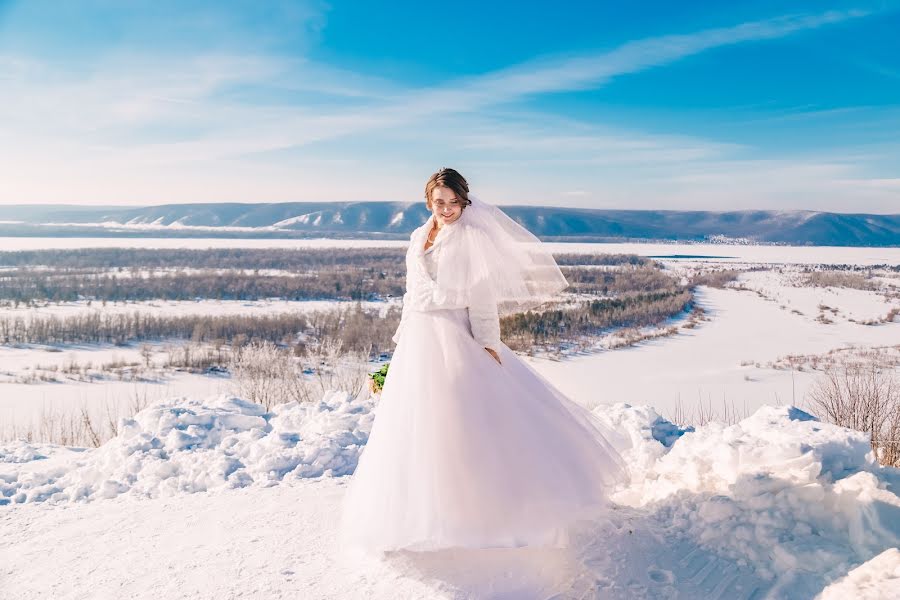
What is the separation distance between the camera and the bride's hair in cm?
338

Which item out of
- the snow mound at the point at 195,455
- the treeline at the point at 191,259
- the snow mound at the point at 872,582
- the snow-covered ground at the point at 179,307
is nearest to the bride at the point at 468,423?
the snow mound at the point at 872,582

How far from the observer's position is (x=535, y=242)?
3607 mm

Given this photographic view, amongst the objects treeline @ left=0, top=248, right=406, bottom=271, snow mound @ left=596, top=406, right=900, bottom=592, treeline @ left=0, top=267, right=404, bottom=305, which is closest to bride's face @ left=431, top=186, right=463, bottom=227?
snow mound @ left=596, top=406, right=900, bottom=592

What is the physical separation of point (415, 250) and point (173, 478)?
276 centimetres

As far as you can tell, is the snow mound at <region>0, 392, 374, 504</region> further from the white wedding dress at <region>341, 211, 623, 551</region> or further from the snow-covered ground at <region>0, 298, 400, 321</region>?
the snow-covered ground at <region>0, 298, 400, 321</region>

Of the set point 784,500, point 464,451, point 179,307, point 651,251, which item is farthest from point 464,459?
point 651,251

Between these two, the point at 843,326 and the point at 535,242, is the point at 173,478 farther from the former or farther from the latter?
the point at 843,326

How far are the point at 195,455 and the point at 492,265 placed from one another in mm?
3180

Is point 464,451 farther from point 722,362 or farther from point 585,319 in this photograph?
point 585,319

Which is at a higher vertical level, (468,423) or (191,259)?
(468,423)

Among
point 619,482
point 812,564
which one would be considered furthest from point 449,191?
point 812,564

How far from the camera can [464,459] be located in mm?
3139

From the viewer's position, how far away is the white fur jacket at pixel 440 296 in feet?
11.0

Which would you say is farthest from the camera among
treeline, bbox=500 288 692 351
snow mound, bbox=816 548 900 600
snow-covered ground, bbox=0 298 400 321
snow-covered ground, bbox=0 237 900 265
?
snow-covered ground, bbox=0 237 900 265
